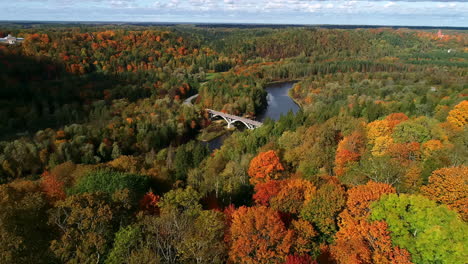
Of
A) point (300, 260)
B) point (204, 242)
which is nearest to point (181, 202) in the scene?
point (204, 242)

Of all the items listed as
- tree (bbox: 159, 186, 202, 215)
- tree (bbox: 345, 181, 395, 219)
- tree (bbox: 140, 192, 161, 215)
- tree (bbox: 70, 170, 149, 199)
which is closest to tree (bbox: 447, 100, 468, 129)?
tree (bbox: 345, 181, 395, 219)

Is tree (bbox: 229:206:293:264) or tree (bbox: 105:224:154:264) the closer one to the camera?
tree (bbox: 105:224:154:264)

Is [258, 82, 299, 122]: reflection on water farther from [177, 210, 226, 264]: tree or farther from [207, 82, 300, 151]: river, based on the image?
[177, 210, 226, 264]: tree

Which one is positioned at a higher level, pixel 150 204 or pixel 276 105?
pixel 150 204

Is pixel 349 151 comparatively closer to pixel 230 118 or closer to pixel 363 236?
pixel 363 236

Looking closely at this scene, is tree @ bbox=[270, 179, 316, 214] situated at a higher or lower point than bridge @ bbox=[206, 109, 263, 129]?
higher

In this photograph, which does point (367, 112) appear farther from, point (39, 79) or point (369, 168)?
point (39, 79)

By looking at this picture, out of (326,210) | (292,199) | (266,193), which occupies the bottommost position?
(266,193)
